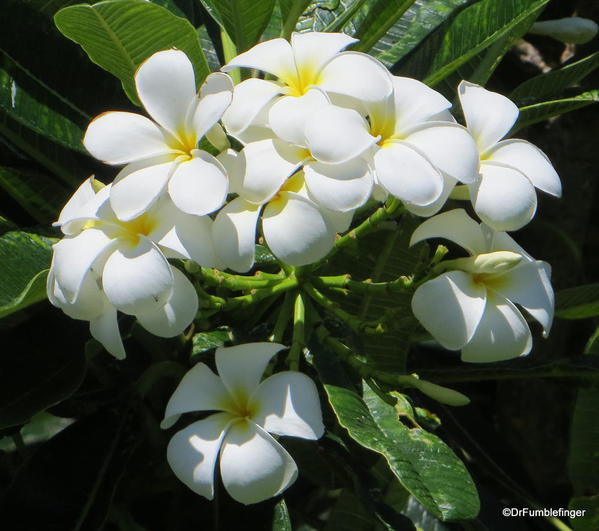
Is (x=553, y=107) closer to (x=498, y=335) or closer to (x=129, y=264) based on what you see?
(x=498, y=335)

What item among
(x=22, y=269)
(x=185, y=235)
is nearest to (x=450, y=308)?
(x=185, y=235)

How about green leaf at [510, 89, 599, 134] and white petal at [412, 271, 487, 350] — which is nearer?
white petal at [412, 271, 487, 350]

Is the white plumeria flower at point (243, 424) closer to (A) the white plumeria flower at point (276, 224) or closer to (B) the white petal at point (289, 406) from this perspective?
(B) the white petal at point (289, 406)

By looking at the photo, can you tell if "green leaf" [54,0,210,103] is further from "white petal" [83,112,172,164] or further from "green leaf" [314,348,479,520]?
"green leaf" [314,348,479,520]

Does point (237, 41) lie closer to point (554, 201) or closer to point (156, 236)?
point (156, 236)

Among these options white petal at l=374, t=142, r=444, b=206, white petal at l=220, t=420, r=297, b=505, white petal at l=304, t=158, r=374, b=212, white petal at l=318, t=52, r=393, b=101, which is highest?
white petal at l=318, t=52, r=393, b=101

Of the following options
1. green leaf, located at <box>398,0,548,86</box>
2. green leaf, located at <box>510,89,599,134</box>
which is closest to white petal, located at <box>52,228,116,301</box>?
green leaf, located at <box>398,0,548,86</box>

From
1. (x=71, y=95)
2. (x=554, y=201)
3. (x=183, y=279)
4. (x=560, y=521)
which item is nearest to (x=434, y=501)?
(x=183, y=279)

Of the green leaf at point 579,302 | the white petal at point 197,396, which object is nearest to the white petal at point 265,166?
the white petal at point 197,396
